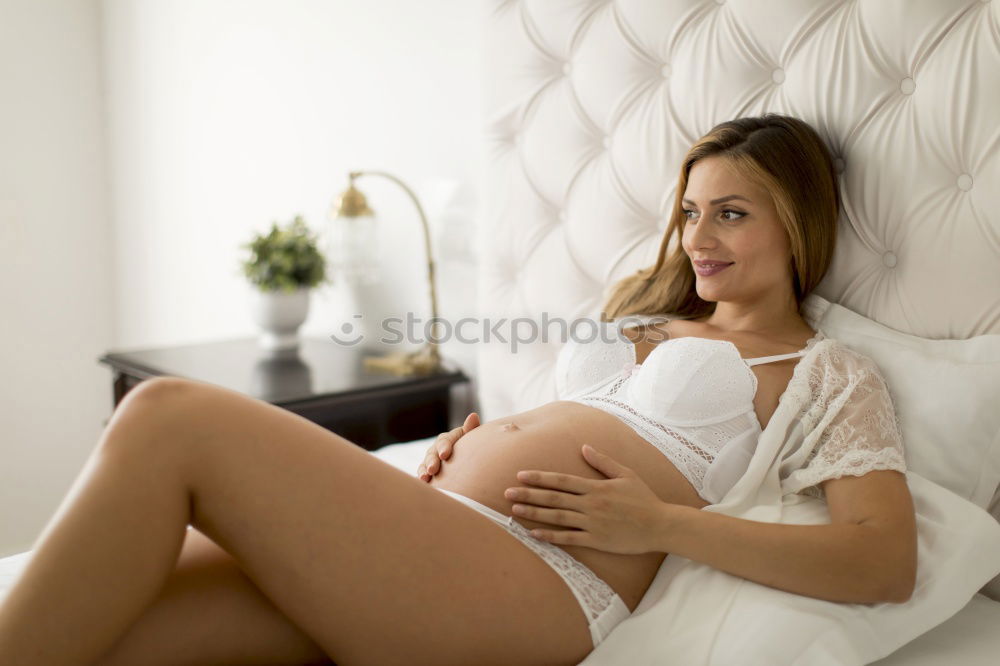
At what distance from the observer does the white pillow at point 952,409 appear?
49.1 inches

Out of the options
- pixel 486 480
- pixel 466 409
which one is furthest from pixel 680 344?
pixel 466 409

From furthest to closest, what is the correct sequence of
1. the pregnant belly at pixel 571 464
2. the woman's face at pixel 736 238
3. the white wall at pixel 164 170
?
the white wall at pixel 164 170 < the woman's face at pixel 736 238 < the pregnant belly at pixel 571 464

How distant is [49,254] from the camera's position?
11.4 feet

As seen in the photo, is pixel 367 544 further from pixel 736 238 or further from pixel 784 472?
pixel 736 238

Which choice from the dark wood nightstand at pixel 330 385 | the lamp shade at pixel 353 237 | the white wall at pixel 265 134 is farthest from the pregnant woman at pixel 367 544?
the white wall at pixel 265 134

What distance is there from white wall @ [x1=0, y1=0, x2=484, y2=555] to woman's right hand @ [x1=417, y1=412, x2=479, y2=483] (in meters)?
0.95

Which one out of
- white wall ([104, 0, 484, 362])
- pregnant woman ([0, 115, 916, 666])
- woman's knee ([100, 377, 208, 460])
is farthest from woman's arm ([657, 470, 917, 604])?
white wall ([104, 0, 484, 362])

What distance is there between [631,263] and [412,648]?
40.0 inches

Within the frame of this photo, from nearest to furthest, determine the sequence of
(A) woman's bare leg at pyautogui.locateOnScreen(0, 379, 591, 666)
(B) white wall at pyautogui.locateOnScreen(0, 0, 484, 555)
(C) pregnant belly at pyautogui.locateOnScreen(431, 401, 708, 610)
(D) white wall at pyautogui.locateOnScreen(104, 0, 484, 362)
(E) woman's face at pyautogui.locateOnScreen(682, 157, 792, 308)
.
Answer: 1. (A) woman's bare leg at pyautogui.locateOnScreen(0, 379, 591, 666)
2. (C) pregnant belly at pyautogui.locateOnScreen(431, 401, 708, 610)
3. (E) woman's face at pyautogui.locateOnScreen(682, 157, 792, 308)
4. (D) white wall at pyautogui.locateOnScreen(104, 0, 484, 362)
5. (B) white wall at pyautogui.locateOnScreen(0, 0, 484, 555)

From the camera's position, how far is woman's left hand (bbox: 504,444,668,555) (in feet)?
3.76

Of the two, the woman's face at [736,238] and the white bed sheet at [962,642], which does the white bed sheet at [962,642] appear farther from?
the woman's face at [736,238]

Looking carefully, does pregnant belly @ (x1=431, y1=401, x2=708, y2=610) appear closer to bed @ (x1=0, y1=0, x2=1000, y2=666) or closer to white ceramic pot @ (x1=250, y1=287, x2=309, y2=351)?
bed @ (x1=0, y1=0, x2=1000, y2=666)

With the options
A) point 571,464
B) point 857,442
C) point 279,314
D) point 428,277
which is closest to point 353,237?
point 428,277

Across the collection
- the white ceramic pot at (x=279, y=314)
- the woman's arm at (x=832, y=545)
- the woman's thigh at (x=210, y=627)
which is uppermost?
the white ceramic pot at (x=279, y=314)
